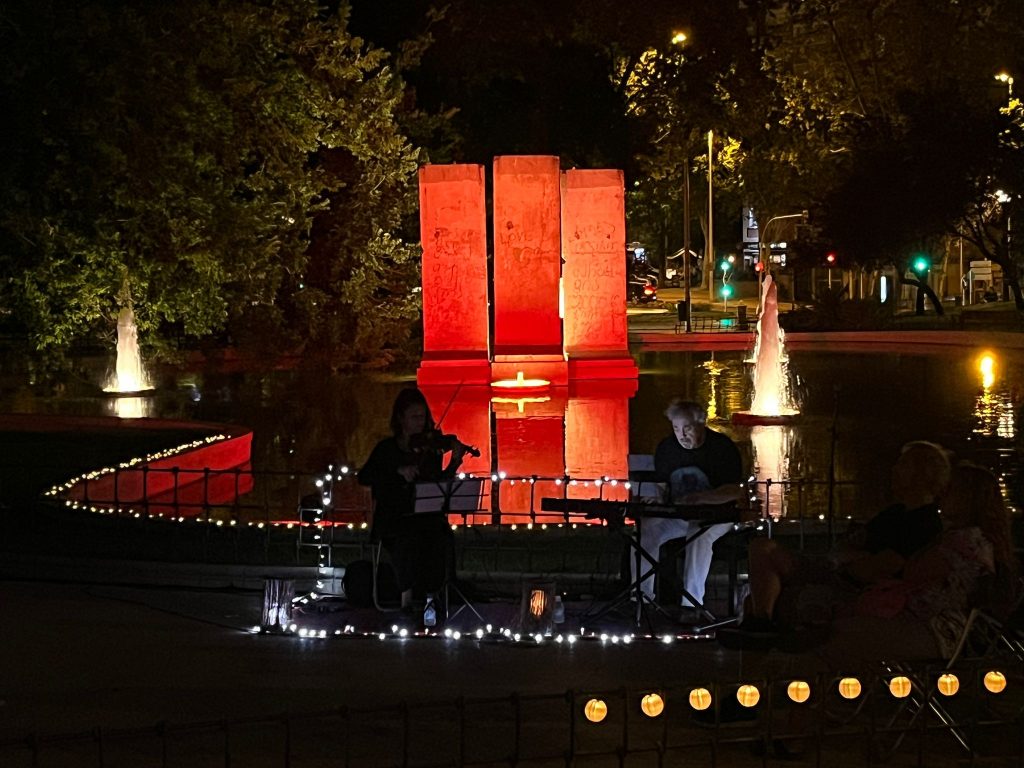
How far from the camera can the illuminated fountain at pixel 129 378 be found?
85.0ft

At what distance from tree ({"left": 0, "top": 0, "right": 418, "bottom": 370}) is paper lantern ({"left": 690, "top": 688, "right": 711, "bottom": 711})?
626 inches

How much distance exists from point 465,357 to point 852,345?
1535 centimetres

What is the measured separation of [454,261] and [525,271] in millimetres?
1333

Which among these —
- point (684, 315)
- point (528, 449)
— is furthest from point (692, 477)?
point (684, 315)

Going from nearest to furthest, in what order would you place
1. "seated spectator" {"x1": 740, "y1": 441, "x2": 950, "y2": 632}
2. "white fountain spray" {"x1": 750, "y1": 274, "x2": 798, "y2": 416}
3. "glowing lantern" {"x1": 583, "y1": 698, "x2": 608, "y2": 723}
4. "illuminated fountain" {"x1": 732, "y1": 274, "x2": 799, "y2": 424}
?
"glowing lantern" {"x1": 583, "y1": 698, "x2": 608, "y2": 723} → "seated spectator" {"x1": 740, "y1": 441, "x2": 950, "y2": 632} → "illuminated fountain" {"x1": 732, "y1": 274, "x2": 799, "y2": 424} → "white fountain spray" {"x1": 750, "y1": 274, "x2": 798, "y2": 416}

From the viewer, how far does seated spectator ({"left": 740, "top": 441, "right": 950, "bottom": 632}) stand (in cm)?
752

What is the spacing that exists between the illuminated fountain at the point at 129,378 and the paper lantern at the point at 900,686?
19.7 m

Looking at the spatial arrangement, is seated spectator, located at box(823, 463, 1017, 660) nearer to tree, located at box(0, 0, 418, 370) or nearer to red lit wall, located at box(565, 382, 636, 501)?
red lit wall, located at box(565, 382, 636, 501)

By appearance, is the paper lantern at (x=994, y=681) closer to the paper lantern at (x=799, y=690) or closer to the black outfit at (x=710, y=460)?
the paper lantern at (x=799, y=690)

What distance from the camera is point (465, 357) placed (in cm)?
3006

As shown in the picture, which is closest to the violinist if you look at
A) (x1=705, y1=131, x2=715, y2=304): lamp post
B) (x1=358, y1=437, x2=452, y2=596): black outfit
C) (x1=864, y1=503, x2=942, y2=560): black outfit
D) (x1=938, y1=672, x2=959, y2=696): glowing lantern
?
(x1=358, y1=437, x2=452, y2=596): black outfit

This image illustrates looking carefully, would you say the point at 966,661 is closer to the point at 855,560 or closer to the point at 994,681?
the point at 994,681

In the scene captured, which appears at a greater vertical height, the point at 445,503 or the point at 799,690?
the point at 445,503

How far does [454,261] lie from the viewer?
30.3m
